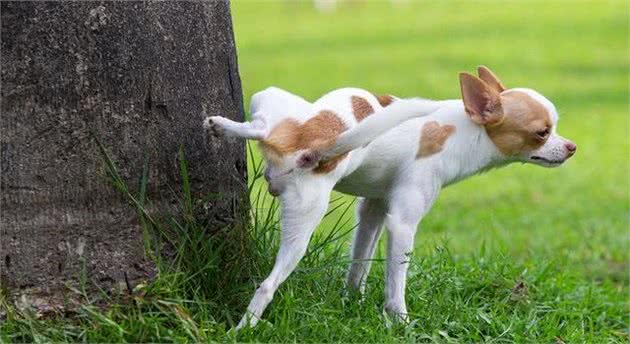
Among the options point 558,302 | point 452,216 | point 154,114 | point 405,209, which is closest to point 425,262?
point 558,302

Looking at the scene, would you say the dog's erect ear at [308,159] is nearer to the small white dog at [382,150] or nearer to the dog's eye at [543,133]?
the small white dog at [382,150]

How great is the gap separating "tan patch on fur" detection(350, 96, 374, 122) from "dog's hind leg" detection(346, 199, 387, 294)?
538mm

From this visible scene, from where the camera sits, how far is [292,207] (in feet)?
15.0

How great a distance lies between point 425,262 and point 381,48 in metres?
15.9

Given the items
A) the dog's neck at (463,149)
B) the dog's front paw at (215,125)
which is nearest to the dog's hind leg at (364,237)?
the dog's neck at (463,149)

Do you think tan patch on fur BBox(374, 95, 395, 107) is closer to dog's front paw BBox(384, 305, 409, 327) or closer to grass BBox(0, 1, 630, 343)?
grass BBox(0, 1, 630, 343)

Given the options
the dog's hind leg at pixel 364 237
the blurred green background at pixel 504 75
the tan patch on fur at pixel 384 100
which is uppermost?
the tan patch on fur at pixel 384 100

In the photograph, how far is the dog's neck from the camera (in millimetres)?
5016

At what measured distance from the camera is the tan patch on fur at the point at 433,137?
496 cm

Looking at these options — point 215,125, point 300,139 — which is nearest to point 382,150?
point 300,139

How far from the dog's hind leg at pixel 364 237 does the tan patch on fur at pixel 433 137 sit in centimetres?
40

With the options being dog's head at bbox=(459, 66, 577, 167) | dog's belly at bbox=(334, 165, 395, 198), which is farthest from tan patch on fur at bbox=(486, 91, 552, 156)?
dog's belly at bbox=(334, 165, 395, 198)

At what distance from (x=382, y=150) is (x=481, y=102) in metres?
0.47

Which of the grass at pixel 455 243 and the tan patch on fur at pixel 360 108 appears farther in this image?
the tan patch on fur at pixel 360 108
